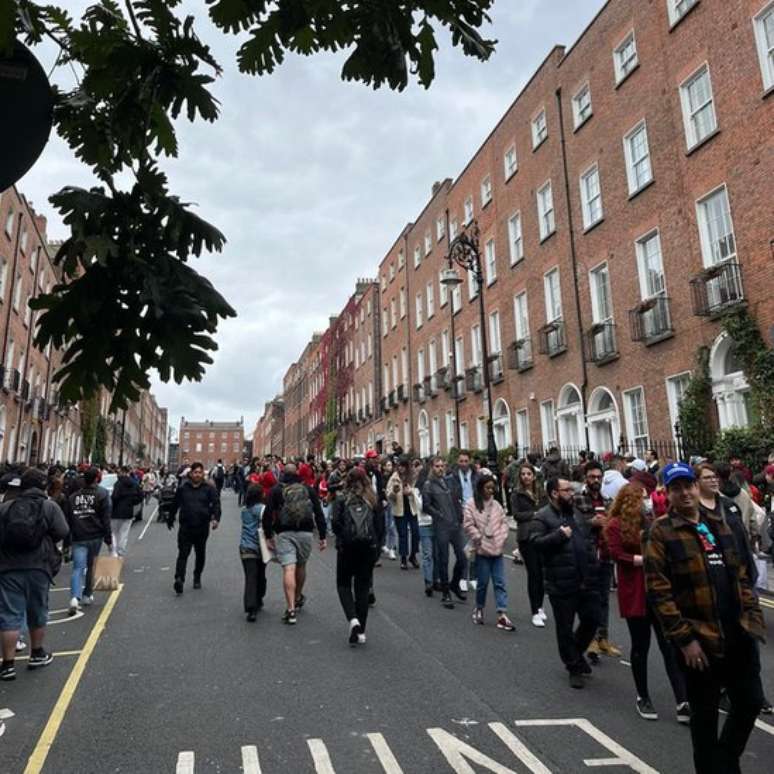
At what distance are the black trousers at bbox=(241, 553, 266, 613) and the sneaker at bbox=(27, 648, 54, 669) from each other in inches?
91.0

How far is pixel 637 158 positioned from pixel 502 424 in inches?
436

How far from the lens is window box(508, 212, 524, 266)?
80.4ft

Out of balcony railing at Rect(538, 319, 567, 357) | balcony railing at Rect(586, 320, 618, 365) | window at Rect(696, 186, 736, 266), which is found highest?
window at Rect(696, 186, 736, 266)

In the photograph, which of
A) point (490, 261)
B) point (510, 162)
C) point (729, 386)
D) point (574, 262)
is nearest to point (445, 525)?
point (729, 386)

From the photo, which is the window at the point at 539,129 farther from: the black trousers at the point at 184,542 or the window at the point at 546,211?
the black trousers at the point at 184,542

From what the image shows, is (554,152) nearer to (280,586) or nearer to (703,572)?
(280,586)

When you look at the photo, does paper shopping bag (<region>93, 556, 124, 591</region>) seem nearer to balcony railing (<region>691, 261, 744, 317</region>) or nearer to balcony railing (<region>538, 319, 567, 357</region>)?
balcony railing (<region>691, 261, 744, 317</region>)

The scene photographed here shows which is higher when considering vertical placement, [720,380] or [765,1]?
[765,1]

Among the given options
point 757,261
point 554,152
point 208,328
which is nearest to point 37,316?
point 208,328

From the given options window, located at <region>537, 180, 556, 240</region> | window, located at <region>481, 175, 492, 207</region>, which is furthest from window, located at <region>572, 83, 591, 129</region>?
window, located at <region>481, 175, 492, 207</region>

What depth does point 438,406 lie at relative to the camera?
3189 centimetres

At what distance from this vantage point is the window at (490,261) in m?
26.6

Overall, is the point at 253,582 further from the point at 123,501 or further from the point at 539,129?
the point at 539,129

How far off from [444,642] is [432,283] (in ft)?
93.2
